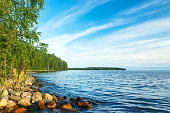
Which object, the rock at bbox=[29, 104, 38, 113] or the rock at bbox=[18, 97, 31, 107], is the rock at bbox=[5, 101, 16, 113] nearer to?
the rock at bbox=[18, 97, 31, 107]

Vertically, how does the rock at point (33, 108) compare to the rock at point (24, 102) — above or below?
below

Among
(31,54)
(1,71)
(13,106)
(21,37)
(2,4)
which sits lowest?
(13,106)

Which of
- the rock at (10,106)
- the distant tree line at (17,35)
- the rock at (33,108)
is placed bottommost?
the rock at (33,108)

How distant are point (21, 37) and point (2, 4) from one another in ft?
11.8

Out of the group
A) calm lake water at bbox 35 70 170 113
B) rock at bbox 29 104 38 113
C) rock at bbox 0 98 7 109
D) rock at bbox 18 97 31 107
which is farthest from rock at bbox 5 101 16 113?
calm lake water at bbox 35 70 170 113

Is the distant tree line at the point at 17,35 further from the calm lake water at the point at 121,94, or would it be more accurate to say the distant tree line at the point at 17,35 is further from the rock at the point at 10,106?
the calm lake water at the point at 121,94

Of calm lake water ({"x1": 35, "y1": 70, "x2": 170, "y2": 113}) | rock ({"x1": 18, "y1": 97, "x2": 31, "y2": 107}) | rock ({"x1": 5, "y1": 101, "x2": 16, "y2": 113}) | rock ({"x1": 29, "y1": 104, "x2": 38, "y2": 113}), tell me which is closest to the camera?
rock ({"x1": 5, "y1": 101, "x2": 16, "y2": 113})

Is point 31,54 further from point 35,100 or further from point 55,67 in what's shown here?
point 55,67

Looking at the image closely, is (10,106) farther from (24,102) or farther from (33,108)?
(33,108)

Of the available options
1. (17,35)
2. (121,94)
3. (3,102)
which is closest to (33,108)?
(3,102)

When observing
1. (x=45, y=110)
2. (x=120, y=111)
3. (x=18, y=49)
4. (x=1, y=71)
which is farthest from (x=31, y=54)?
(x=120, y=111)

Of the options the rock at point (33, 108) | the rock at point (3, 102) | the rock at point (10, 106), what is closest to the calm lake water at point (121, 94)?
the rock at point (33, 108)

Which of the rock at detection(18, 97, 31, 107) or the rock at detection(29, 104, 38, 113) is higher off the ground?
the rock at detection(18, 97, 31, 107)

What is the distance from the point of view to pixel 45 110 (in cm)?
883
